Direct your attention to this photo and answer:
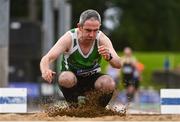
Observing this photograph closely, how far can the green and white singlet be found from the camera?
37.8 feet

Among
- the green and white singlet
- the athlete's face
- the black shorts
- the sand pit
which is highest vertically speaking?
the athlete's face

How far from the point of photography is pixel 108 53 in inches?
437

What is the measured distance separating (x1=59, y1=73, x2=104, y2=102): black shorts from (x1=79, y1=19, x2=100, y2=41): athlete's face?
74 cm

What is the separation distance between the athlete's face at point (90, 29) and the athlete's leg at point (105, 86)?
2.22ft

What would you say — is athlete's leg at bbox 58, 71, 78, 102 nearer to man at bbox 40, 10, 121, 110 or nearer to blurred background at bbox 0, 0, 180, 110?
man at bbox 40, 10, 121, 110

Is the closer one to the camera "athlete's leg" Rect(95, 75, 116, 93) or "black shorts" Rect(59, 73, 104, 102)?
"athlete's leg" Rect(95, 75, 116, 93)

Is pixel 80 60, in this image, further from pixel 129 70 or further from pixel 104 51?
pixel 129 70

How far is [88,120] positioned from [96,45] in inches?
54.2

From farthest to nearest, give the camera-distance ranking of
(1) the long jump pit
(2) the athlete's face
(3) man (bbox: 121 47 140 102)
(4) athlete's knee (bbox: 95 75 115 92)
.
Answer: (3) man (bbox: 121 47 140 102) < (4) athlete's knee (bbox: 95 75 115 92) < (1) the long jump pit < (2) the athlete's face

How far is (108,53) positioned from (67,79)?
778 mm

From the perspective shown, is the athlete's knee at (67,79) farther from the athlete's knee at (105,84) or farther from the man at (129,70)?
the man at (129,70)

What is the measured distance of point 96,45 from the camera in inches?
454

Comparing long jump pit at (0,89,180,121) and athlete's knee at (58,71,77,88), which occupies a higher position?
athlete's knee at (58,71,77,88)

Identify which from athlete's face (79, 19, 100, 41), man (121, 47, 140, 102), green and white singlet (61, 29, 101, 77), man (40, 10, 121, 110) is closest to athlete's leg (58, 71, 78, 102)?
man (40, 10, 121, 110)
